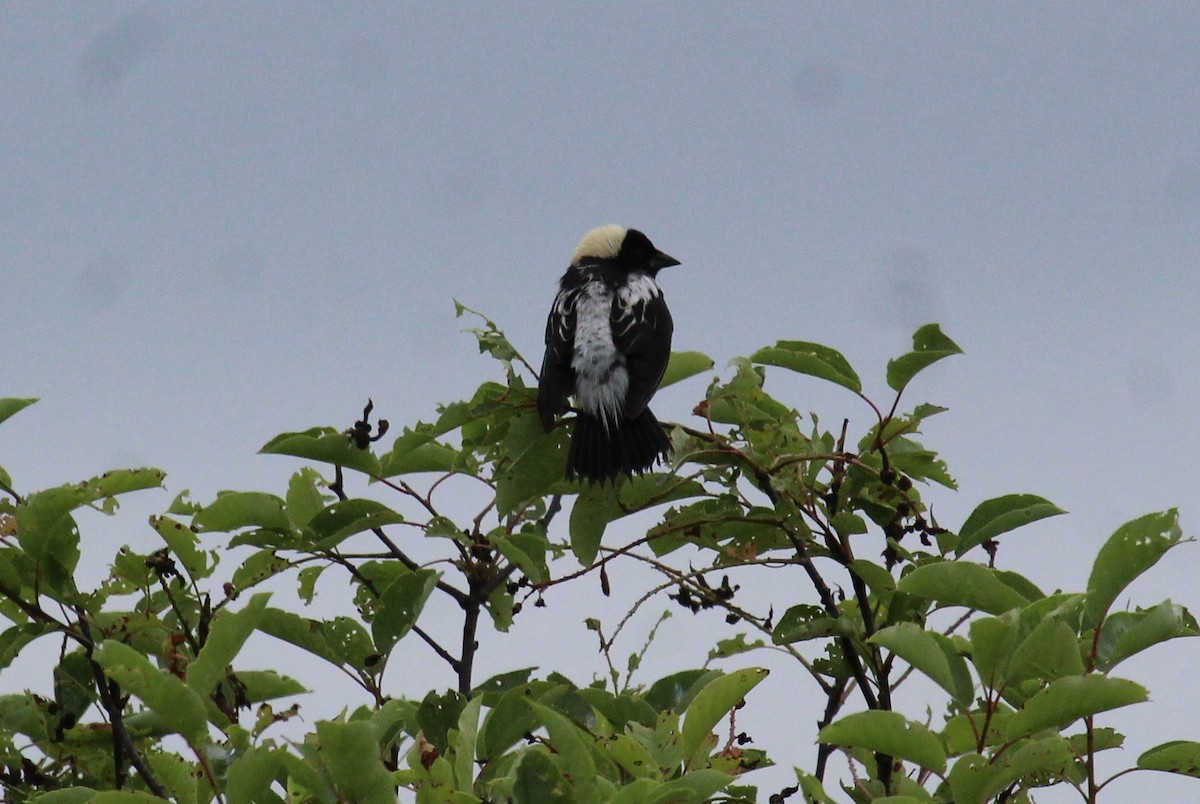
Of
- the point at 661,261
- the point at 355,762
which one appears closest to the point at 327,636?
the point at 355,762

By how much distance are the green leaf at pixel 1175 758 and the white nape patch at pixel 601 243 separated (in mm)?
5103

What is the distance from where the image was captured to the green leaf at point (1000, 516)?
328 centimetres

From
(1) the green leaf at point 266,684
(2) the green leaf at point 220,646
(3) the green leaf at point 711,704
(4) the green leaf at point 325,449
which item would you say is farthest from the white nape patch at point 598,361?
(2) the green leaf at point 220,646

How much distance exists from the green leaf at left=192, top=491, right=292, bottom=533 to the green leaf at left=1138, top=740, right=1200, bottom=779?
2.19 meters

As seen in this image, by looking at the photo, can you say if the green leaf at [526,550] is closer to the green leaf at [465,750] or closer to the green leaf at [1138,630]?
the green leaf at [465,750]

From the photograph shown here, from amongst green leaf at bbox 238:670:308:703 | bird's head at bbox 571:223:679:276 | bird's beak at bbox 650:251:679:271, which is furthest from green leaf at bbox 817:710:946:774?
bird's beak at bbox 650:251:679:271

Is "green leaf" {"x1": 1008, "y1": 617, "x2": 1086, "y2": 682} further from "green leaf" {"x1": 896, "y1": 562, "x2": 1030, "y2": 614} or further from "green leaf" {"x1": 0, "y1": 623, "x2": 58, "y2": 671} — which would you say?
"green leaf" {"x1": 0, "y1": 623, "x2": 58, "y2": 671}

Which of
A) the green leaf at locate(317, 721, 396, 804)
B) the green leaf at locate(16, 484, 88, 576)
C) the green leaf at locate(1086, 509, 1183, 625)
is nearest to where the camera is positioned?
the green leaf at locate(317, 721, 396, 804)

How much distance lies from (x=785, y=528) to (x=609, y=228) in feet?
15.4

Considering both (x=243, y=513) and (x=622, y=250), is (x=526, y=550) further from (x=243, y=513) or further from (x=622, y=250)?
(x=622, y=250)

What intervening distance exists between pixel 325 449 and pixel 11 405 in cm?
80

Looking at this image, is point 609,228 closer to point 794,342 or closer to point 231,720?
point 794,342

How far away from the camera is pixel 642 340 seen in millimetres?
5230

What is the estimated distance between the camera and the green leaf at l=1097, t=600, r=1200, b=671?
8.08ft
